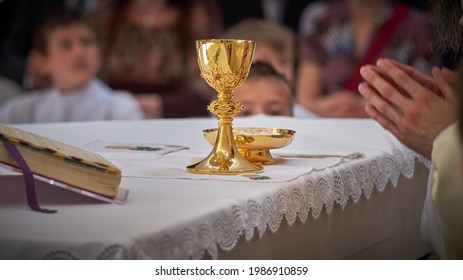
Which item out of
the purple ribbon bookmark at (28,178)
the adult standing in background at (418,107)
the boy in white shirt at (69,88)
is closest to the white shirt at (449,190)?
the adult standing in background at (418,107)

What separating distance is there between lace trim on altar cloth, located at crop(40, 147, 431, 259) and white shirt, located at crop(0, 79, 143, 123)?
2165 millimetres

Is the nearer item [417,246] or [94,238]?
[94,238]

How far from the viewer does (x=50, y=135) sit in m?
2.12

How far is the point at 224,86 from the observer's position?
1.51 m

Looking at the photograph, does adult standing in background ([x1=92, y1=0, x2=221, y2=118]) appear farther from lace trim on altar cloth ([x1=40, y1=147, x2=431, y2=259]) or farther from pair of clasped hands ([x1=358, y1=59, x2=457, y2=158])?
pair of clasped hands ([x1=358, y1=59, x2=457, y2=158])

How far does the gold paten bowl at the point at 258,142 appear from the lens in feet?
5.29

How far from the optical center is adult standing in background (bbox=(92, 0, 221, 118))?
13.6 ft

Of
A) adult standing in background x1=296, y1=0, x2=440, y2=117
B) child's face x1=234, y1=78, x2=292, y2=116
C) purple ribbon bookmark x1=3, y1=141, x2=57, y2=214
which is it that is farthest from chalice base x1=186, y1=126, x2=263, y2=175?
adult standing in background x1=296, y1=0, x2=440, y2=117
